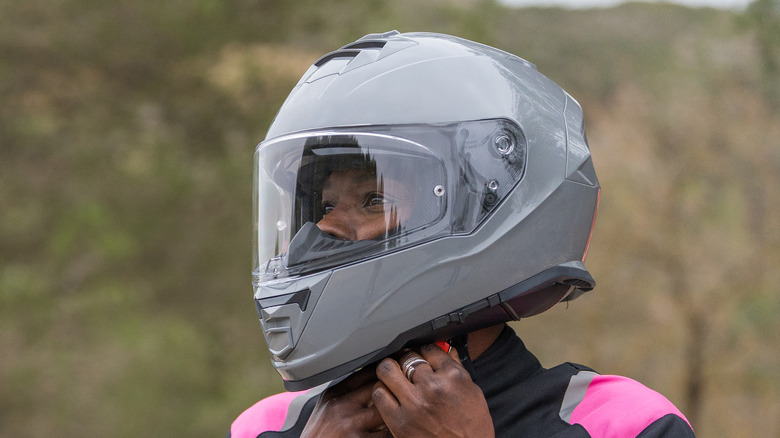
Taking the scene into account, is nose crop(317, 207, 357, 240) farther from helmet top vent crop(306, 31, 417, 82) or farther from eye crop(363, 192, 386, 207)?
helmet top vent crop(306, 31, 417, 82)

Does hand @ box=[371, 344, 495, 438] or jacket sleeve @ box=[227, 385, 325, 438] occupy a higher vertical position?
hand @ box=[371, 344, 495, 438]

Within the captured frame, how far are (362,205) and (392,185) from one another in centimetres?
9

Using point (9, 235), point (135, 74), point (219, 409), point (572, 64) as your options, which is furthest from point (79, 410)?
point (572, 64)

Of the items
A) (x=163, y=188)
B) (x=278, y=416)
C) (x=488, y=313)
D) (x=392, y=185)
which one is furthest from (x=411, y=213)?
(x=163, y=188)

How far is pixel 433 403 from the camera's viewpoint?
1618 mm

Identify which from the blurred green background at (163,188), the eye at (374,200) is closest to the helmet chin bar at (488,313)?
the eye at (374,200)

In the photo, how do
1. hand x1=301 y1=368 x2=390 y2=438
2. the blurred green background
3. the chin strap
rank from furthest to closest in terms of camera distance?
the blurred green background < the chin strap < hand x1=301 y1=368 x2=390 y2=438

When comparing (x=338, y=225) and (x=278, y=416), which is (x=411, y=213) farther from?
(x=278, y=416)

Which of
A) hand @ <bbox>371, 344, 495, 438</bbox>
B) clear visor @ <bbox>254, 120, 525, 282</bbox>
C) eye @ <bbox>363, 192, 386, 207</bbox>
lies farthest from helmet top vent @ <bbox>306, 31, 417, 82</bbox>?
hand @ <bbox>371, 344, 495, 438</bbox>

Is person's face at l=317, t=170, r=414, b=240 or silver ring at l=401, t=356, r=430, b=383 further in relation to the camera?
person's face at l=317, t=170, r=414, b=240

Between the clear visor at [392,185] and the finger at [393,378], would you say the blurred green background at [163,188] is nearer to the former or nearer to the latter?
the clear visor at [392,185]

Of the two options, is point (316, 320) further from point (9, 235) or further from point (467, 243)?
point (9, 235)

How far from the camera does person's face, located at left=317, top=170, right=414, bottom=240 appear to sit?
1799mm

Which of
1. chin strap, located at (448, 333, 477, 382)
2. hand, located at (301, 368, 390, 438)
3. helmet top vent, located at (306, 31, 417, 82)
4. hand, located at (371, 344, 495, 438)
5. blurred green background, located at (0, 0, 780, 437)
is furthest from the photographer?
blurred green background, located at (0, 0, 780, 437)
